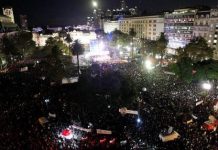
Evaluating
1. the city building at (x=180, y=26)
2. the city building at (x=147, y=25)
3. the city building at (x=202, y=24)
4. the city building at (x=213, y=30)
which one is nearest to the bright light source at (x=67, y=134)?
the city building at (x=213, y=30)

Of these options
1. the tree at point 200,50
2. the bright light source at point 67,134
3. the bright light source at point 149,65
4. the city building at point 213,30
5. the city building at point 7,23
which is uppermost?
the city building at point 7,23

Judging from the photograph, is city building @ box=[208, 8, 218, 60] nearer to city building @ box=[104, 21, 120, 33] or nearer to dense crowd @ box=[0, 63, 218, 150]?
dense crowd @ box=[0, 63, 218, 150]

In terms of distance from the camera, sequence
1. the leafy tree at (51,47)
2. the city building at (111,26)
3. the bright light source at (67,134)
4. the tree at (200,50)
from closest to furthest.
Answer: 1. the bright light source at (67,134)
2. the tree at (200,50)
3. the leafy tree at (51,47)
4. the city building at (111,26)

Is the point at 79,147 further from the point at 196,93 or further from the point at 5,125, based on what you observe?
the point at 196,93

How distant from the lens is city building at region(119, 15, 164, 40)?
82.4 metres

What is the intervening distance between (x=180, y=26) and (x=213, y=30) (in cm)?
1323

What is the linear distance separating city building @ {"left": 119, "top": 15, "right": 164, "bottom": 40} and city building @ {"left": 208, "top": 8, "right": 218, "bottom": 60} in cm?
2308

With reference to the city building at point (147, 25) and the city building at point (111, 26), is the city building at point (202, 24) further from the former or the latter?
the city building at point (111, 26)

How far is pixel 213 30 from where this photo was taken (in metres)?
58.4

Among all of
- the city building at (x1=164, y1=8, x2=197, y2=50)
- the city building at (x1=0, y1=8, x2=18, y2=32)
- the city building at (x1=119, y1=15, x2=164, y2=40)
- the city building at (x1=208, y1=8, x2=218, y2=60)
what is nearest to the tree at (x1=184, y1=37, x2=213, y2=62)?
the city building at (x1=208, y1=8, x2=218, y2=60)

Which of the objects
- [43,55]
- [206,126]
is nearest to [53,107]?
[206,126]

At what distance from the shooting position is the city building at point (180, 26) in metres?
67.0

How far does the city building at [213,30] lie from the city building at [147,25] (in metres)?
23.1

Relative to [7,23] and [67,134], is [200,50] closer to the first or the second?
[67,134]
